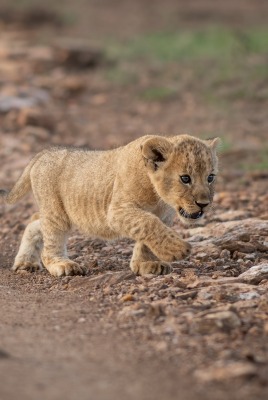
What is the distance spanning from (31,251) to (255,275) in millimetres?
2116

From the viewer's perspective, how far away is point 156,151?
6594 millimetres

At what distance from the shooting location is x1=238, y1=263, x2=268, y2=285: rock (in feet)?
21.3

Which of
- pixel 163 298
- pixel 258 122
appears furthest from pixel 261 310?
pixel 258 122

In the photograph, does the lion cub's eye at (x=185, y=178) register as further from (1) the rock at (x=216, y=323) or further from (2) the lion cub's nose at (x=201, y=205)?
(1) the rock at (x=216, y=323)

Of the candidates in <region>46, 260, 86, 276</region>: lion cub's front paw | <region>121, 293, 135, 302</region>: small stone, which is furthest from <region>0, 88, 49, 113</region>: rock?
<region>121, 293, 135, 302</region>: small stone

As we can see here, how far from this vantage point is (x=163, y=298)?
6109 millimetres

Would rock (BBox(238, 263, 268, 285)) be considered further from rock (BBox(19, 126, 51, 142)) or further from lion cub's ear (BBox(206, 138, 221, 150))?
rock (BBox(19, 126, 51, 142))

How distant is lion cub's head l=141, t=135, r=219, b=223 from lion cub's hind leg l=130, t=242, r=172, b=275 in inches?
19.2

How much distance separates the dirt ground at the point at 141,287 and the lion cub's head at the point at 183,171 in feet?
1.76

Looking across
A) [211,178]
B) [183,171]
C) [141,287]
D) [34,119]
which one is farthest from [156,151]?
[34,119]

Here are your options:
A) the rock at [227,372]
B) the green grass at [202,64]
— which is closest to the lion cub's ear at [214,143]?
the rock at [227,372]

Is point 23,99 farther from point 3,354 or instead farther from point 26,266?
point 3,354

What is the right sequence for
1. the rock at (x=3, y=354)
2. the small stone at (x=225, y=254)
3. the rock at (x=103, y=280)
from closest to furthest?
the rock at (x=3, y=354) < the rock at (x=103, y=280) < the small stone at (x=225, y=254)

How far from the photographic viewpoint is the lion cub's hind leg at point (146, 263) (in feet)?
22.4
